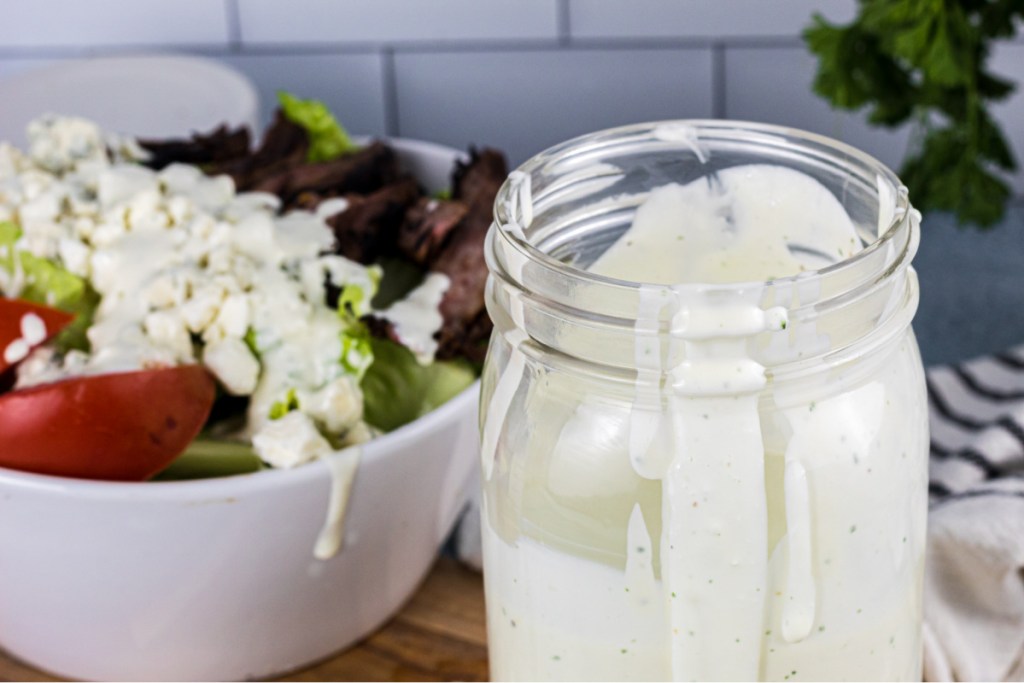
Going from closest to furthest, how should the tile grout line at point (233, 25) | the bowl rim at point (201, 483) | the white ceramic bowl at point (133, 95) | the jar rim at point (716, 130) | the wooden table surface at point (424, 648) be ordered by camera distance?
the jar rim at point (716, 130) → the bowl rim at point (201, 483) → the wooden table surface at point (424, 648) → the white ceramic bowl at point (133, 95) → the tile grout line at point (233, 25)

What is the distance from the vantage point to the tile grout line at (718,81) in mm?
1164

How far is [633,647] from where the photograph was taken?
454 millimetres

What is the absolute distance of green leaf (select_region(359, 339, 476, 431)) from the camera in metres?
0.69

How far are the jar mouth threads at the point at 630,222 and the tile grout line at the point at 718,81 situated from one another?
66cm

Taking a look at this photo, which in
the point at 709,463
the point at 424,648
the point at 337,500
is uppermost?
the point at 709,463

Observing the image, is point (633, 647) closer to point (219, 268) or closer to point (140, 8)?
point (219, 268)

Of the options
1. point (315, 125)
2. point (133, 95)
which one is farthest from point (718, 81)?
point (133, 95)

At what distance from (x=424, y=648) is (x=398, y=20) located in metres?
0.70

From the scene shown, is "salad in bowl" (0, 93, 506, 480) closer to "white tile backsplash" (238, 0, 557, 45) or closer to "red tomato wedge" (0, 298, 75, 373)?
"red tomato wedge" (0, 298, 75, 373)

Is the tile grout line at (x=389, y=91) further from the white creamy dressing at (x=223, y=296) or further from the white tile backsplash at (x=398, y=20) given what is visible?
the white creamy dressing at (x=223, y=296)

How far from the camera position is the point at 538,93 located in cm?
122

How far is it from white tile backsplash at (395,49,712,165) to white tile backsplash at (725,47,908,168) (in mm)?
30

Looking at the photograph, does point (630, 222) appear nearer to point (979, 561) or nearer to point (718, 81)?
point (979, 561)

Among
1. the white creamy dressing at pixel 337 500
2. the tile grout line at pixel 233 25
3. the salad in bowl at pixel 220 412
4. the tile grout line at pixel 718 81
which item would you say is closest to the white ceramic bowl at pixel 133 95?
the tile grout line at pixel 233 25
